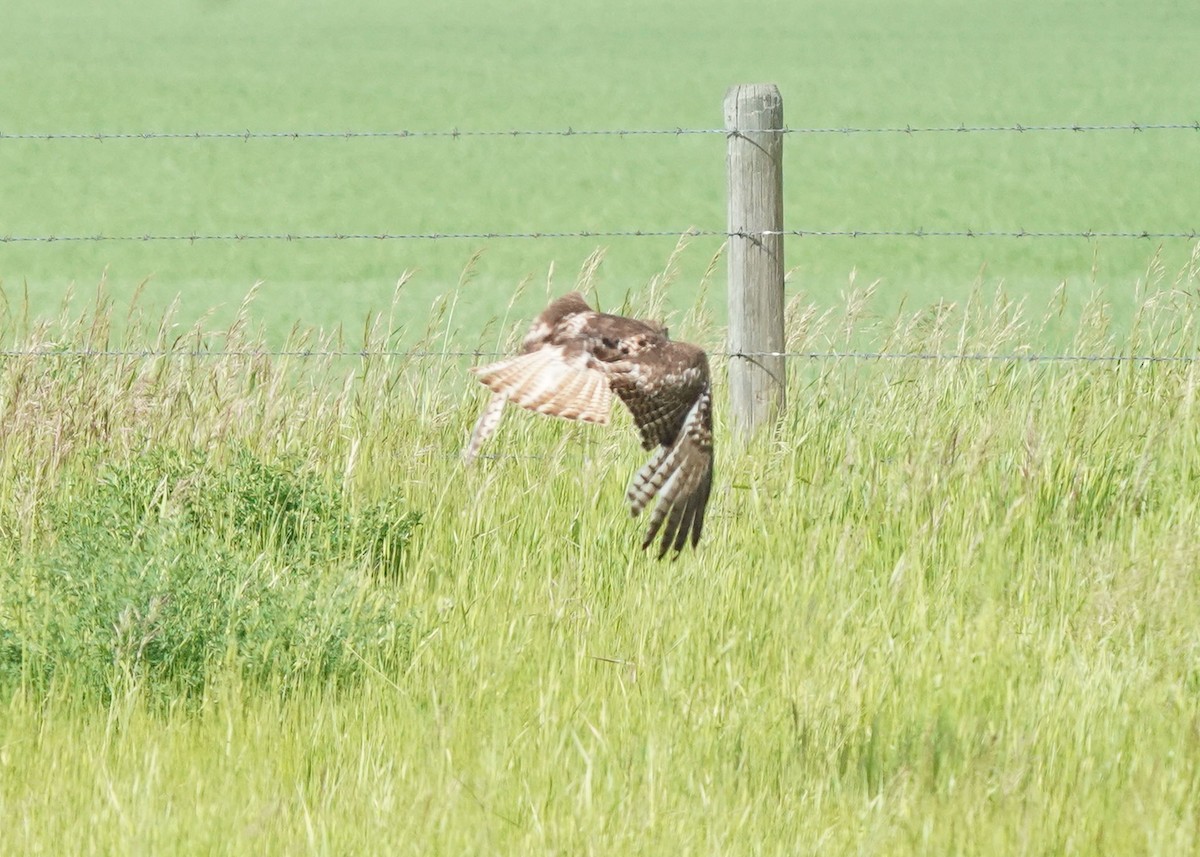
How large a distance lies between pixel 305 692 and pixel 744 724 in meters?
0.97

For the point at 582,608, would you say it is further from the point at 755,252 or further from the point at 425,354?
the point at 755,252

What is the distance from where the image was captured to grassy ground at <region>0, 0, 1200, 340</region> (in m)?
12.0

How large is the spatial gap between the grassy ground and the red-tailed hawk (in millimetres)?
2686

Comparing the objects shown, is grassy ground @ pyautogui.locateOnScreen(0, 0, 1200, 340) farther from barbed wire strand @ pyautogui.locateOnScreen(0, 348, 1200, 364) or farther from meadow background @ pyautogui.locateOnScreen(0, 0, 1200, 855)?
meadow background @ pyautogui.locateOnScreen(0, 0, 1200, 855)

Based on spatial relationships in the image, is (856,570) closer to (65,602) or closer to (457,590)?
(457,590)

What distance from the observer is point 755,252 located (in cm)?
505

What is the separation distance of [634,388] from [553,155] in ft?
47.9

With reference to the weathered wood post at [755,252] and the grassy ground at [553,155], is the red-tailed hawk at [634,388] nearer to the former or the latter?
the weathered wood post at [755,252]

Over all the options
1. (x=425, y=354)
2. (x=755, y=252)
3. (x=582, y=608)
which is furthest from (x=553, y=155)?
(x=582, y=608)

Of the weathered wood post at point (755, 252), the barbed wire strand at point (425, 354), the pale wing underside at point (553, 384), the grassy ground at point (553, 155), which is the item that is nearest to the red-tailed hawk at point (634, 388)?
the pale wing underside at point (553, 384)

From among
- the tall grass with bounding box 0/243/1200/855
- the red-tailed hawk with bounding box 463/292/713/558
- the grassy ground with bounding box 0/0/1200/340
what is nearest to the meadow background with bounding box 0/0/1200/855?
the tall grass with bounding box 0/243/1200/855

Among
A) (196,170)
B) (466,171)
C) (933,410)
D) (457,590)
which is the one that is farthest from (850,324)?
(196,170)

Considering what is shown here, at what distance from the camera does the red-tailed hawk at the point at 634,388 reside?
2346 mm

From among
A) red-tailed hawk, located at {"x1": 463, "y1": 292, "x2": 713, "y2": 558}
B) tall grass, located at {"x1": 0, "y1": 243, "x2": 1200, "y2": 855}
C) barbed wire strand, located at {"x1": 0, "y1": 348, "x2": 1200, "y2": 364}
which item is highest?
red-tailed hawk, located at {"x1": 463, "y1": 292, "x2": 713, "y2": 558}
